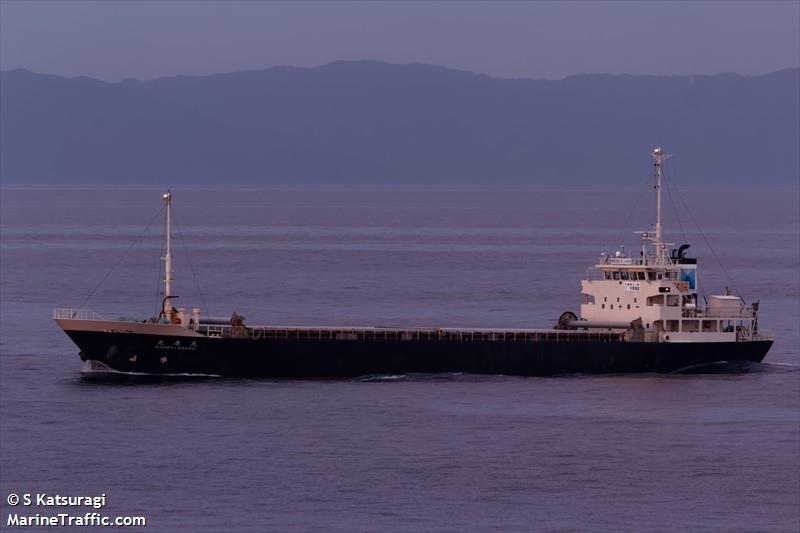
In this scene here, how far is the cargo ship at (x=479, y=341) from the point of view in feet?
210

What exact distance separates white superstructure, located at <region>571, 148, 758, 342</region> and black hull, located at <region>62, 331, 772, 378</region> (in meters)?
0.88

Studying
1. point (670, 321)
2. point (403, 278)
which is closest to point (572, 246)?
point (403, 278)

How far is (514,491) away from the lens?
1790 inches

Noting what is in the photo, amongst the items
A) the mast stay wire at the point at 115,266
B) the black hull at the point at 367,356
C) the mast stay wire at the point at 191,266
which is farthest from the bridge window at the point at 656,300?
the mast stay wire at the point at 115,266

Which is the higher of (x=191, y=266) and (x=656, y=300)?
(x=191, y=266)

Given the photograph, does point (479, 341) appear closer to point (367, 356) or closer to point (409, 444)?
point (367, 356)

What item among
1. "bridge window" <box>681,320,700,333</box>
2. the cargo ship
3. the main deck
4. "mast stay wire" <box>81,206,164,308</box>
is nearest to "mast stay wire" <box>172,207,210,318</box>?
"mast stay wire" <box>81,206,164,308</box>

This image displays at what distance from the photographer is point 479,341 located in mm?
65500

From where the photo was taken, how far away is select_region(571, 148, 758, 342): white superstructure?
6719 centimetres

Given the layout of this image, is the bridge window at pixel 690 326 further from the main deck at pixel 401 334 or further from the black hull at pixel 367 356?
the main deck at pixel 401 334

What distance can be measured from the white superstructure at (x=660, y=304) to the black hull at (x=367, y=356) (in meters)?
0.88

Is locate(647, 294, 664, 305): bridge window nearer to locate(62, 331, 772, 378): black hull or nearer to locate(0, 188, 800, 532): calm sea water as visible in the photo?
locate(62, 331, 772, 378): black hull

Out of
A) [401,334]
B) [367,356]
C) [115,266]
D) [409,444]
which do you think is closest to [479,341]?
[401,334]

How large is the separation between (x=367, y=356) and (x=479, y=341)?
436 cm
